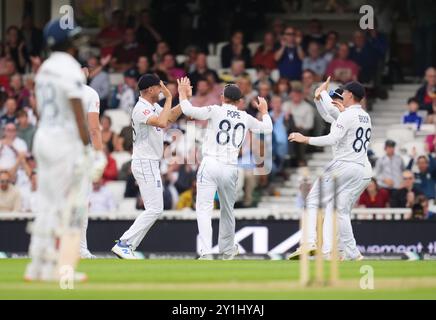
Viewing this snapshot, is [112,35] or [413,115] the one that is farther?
[112,35]

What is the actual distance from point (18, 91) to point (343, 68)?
22.3 ft

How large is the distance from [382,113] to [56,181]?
1599 centimetres

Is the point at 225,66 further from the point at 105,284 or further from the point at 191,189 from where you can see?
the point at 105,284

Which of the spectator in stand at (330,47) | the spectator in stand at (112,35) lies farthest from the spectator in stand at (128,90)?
the spectator in stand at (330,47)

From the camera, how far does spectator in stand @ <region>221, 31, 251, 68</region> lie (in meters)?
28.9

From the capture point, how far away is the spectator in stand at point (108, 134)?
27.0 metres

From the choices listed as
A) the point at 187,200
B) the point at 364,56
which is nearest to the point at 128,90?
the point at 187,200

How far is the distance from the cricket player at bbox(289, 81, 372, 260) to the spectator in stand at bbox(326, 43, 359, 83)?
8081 millimetres

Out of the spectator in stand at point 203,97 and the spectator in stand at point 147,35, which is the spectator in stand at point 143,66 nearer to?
the spectator in stand at point 147,35

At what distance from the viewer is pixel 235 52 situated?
1141 inches

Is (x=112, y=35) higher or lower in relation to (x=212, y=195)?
higher

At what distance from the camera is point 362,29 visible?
93.3ft

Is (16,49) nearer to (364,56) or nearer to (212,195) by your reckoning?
(364,56)

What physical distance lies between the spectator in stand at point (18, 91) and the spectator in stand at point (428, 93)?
7.92 meters
